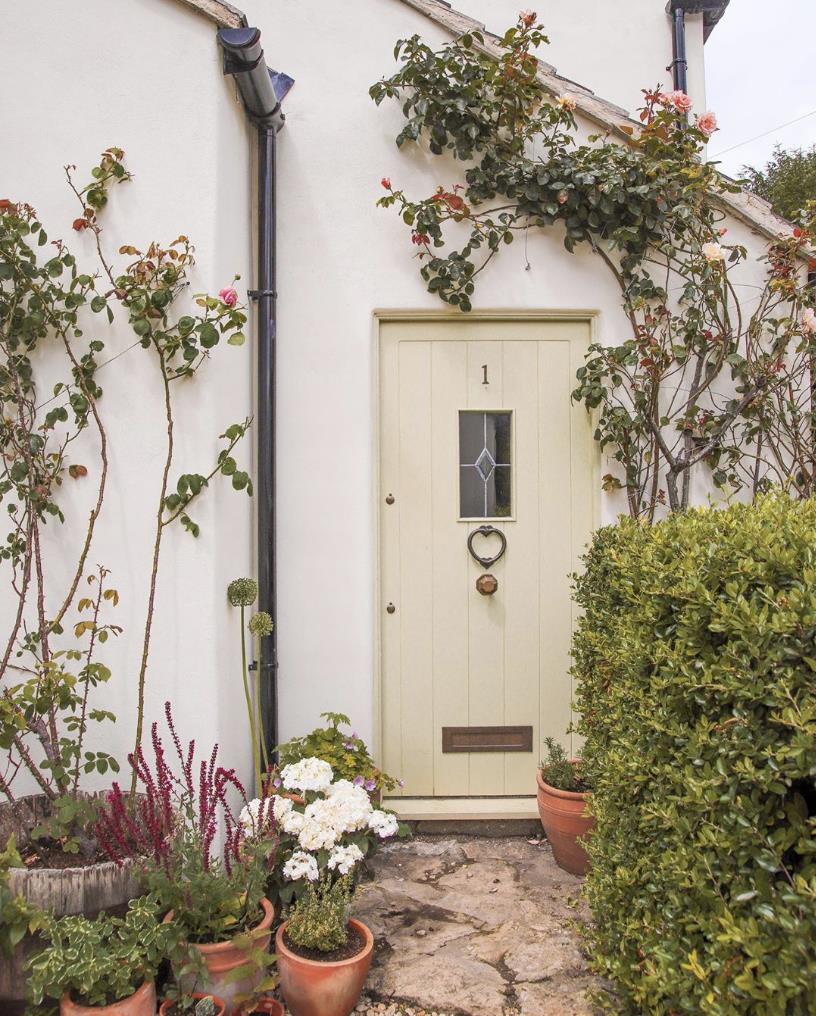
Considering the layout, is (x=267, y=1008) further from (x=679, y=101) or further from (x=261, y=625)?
(x=679, y=101)

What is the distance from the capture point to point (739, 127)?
1152cm

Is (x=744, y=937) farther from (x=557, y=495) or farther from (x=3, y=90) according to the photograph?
(x=3, y=90)

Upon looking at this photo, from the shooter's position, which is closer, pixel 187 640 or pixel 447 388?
pixel 187 640

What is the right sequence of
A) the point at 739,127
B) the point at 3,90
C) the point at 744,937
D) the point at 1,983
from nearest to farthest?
the point at 744,937, the point at 1,983, the point at 3,90, the point at 739,127

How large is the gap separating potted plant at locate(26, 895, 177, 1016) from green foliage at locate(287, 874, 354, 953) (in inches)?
15.7

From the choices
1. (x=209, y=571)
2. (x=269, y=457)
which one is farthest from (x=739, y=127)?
(x=209, y=571)

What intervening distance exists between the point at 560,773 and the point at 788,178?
8.84 meters

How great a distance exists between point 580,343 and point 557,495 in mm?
768

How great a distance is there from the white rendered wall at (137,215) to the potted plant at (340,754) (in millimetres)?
433

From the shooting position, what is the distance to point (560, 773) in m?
3.16

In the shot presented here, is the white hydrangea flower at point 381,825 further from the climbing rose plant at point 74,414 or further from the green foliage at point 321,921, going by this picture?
the climbing rose plant at point 74,414

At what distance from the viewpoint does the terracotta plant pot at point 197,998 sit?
80.0 inches

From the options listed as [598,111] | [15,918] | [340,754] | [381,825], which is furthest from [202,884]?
[598,111]

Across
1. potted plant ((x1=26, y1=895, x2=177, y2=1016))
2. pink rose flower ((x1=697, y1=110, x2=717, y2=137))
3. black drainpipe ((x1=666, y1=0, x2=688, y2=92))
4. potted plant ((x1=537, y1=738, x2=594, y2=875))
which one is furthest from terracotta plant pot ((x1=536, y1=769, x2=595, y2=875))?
black drainpipe ((x1=666, y1=0, x2=688, y2=92))
